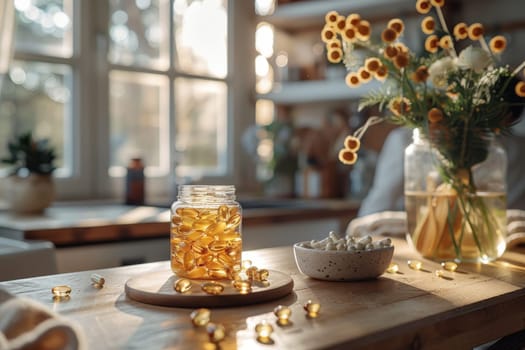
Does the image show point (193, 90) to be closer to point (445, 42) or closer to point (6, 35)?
point (6, 35)

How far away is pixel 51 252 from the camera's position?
1.77 m

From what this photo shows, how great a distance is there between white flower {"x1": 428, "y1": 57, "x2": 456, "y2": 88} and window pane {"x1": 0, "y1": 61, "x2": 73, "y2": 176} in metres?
1.65

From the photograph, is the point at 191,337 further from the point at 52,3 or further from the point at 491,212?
the point at 52,3

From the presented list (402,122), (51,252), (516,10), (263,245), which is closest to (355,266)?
(402,122)

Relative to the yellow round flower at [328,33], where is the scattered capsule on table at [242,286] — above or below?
below

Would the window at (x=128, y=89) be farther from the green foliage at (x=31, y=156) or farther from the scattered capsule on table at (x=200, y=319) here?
the scattered capsule on table at (x=200, y=319)

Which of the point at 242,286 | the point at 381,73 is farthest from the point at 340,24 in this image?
the point at 242,286

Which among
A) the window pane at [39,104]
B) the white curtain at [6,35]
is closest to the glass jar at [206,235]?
the white curtain at [6,35]

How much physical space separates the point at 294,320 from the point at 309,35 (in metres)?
3.06

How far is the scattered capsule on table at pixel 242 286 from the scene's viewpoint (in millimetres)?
1043

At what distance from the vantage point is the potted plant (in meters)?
2.33

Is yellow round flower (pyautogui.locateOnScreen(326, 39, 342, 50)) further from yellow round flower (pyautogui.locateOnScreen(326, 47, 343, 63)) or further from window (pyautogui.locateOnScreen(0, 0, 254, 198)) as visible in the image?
window (pyautogui.locateOnScreen(0, 0, 254, 198))

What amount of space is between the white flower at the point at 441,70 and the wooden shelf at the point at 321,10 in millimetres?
1832

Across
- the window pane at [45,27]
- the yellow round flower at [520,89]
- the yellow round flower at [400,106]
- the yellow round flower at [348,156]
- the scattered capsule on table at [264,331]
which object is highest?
the window pane at [45,27]
